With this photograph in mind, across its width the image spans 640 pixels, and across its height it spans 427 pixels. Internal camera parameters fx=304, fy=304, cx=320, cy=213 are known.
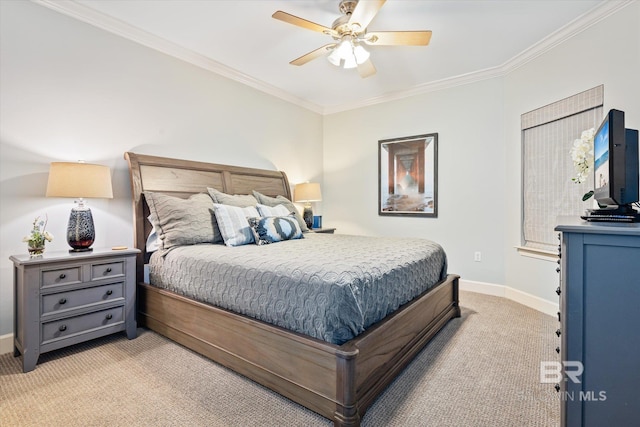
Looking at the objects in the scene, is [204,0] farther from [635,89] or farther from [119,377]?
[635,89]

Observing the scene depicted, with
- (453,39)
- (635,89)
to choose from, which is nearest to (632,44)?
(635,89)

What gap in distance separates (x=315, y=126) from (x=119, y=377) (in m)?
4.29

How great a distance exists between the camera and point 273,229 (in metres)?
2.88

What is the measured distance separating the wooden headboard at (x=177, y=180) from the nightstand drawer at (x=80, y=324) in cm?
40

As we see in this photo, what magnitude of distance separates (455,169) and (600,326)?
10.5ft

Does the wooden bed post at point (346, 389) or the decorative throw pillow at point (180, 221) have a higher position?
the decorative throw pillow at point (180, 221)

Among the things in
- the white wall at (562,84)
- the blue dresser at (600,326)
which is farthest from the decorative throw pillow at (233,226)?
the white wall at (562,84)

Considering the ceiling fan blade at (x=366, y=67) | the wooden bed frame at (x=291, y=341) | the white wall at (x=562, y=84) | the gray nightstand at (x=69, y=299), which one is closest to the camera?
the wooden bed frame at (x=291, y=341)

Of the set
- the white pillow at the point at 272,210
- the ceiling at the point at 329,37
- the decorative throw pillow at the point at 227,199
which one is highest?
the ceiling at the point at 329,37

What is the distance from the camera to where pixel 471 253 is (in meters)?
3.96

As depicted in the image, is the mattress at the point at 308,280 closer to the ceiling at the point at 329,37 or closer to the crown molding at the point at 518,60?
the ceiling at the point at 329,37

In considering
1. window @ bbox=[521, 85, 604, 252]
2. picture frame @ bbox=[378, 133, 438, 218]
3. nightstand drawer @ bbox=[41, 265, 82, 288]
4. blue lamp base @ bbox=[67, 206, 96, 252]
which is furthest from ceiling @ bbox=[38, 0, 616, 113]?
nightstand drawer @ bbox=[41, 265, 82, 288]

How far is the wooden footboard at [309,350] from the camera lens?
1.48 meters

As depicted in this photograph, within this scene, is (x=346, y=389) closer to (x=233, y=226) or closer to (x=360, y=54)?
(x=233, y=226)
